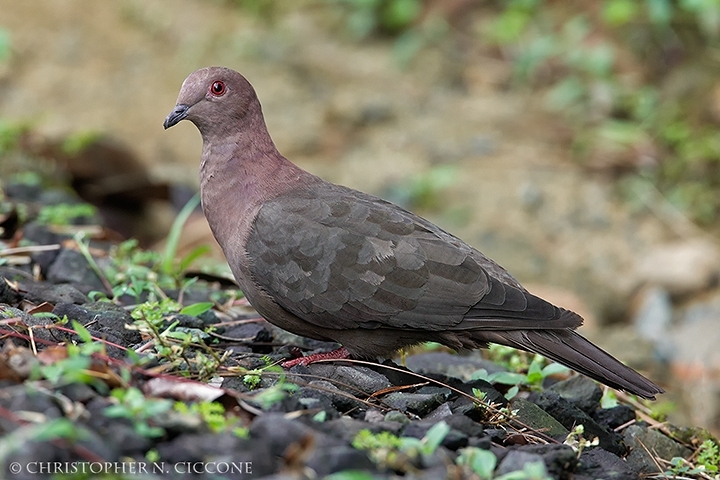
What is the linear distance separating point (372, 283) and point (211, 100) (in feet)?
4.22

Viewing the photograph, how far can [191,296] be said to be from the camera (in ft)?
16.0

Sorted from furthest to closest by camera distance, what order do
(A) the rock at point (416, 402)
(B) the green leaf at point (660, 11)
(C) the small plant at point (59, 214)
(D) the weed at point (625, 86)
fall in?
(B) the green leaf at point (660, 11) → (D) the weed at point (625, 86) → (C) the small plant at point (59, 214) → (A) the rock at point (416, 402)

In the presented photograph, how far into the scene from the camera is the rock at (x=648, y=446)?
3.74m

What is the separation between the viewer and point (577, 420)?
3.82m

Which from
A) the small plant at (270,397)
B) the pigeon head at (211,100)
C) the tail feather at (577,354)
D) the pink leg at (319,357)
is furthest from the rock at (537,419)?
the pigeon head at (211,100)

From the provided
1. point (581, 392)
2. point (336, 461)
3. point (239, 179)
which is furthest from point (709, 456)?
point (239, 179)

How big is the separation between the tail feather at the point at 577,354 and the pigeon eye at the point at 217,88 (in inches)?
67.3

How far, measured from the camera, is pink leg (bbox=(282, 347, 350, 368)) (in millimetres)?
3920

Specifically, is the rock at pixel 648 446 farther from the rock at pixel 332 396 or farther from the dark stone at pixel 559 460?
the rock at pixel 332 396

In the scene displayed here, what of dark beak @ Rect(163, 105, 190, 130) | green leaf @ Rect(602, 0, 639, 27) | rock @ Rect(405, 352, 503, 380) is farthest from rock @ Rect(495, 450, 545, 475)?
green leaf @ Rect(602, 0, 639, 27)

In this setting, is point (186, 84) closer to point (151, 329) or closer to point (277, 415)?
point (151, 329)

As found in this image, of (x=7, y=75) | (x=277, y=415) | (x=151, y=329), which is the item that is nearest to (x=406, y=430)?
(x=277, y=415)

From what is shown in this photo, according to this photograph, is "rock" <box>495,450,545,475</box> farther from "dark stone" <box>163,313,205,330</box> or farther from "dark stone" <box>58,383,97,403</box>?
"dark stone" <box>163,313,205,330</box>

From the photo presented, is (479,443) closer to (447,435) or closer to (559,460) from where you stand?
(447,435)
